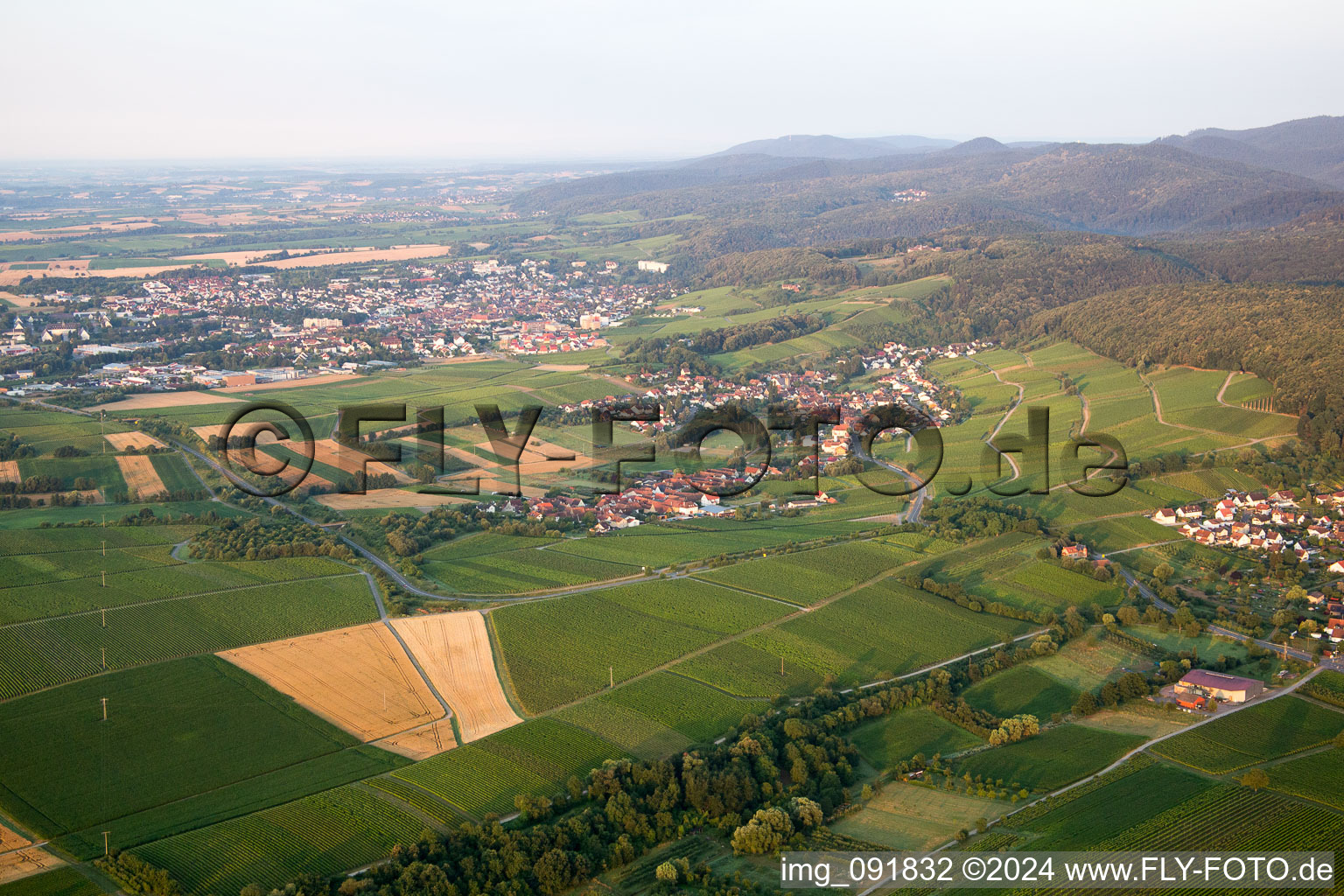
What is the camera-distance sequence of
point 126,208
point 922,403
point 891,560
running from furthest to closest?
1. point 126,208
2. point 922,403
3. point 891,560

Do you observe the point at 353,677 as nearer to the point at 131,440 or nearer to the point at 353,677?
the point at 353,677

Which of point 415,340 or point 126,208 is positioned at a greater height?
point 126,208

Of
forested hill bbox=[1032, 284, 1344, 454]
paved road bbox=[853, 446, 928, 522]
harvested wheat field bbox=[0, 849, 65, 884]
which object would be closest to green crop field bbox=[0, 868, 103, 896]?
harvested wheat field bbox=[0, 849, 65, 884]

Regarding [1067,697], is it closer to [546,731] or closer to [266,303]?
[546,731]

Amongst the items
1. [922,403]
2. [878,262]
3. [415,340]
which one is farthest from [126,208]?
[922,403]

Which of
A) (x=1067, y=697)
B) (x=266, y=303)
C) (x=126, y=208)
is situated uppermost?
(x=126, y=208)

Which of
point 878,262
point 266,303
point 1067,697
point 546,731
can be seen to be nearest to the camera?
point 546,731

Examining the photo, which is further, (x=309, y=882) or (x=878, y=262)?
(x=878, y=262)
